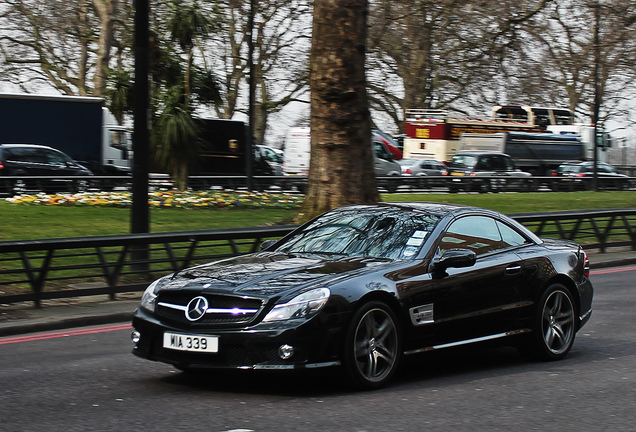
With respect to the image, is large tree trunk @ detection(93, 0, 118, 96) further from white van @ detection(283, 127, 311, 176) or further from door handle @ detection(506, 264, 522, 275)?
door handle @ detection(506, 264, 522, 275)

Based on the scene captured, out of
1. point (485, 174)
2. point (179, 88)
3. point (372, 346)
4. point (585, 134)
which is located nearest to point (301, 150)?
point (485, 174)

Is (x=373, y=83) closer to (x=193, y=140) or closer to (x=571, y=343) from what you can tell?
(x=193, y=140)

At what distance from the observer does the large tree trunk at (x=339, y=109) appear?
1628 centimetres

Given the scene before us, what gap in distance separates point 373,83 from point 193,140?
33246mm

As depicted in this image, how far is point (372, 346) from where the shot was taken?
6762mm

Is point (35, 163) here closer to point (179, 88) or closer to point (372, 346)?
point (179, 88)

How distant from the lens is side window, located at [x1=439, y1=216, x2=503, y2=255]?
7.69 meters

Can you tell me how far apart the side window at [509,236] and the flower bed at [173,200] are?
13.7 m

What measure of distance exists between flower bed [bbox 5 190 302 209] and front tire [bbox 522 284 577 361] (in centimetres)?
1386

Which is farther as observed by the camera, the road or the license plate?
the license plate

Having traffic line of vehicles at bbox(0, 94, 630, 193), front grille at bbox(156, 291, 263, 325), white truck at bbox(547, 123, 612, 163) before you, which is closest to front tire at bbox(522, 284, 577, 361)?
front grille at bbox(156, 291, 263, 325)

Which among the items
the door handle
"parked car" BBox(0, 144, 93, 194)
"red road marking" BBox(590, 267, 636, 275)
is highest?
"parked car" BBox(0, 144, 93, 194)

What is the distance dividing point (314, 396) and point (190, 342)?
3.07ft

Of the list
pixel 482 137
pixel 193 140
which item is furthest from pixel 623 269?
pixel 482 137
